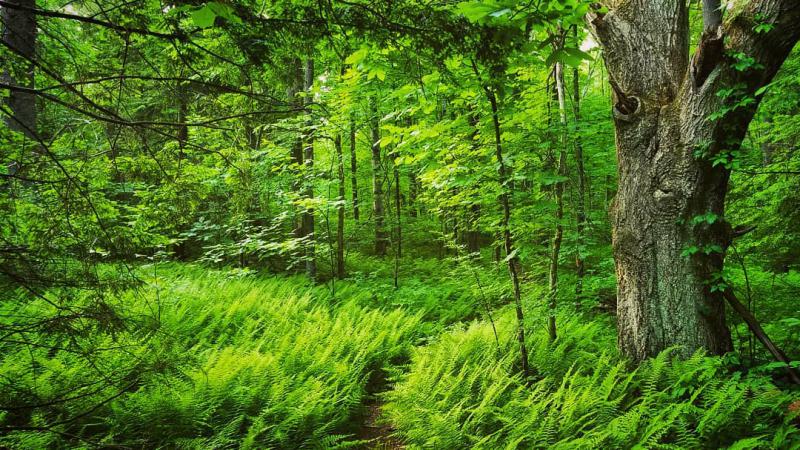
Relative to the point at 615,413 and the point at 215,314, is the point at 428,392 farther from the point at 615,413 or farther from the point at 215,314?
the point at 215,314

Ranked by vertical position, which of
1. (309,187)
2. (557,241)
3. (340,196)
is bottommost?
(557,241)

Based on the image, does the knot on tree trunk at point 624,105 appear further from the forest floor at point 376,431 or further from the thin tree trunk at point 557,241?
the forest floor at point 376,431

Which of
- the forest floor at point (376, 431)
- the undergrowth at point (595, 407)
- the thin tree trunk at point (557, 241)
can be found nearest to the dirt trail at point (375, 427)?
the forest floor at point (376, 431)

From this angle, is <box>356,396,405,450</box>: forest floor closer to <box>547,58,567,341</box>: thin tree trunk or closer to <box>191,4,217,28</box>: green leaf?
<box>547,58,567,341</box>: thin tree trunk

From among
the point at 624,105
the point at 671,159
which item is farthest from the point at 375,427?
the point at 624,105

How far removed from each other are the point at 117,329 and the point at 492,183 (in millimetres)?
3680

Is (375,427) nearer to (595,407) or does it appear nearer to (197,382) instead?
(197,382)

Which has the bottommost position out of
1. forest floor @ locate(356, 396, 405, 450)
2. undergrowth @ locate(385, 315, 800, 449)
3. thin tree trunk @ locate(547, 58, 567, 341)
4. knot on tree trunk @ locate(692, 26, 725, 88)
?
forest floor @ locate(356, 396, 405, 450)

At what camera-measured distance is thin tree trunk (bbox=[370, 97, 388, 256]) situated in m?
9.26

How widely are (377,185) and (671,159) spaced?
895 centimetres

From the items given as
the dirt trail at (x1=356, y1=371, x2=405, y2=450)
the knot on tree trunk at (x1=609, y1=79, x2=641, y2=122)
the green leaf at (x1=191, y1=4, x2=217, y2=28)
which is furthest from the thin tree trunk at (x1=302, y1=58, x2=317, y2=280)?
the green leaf at (x1=191, y1=4, x2=217, y2=28)

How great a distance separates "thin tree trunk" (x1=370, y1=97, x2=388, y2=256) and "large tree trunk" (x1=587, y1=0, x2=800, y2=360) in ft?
17.6

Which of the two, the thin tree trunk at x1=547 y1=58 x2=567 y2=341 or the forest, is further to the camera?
the thin tree trunk at x1=547 y1=58 x2=567 y2=341

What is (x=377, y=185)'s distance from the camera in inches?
476
